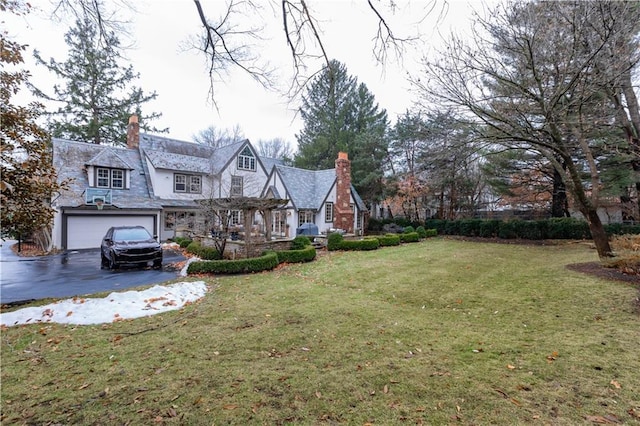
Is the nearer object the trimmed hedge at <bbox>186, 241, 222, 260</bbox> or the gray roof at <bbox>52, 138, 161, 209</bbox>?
the trimmed hedge at <bbox>186, 241, 222, 260</bbox>

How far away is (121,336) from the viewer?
4.74 meters

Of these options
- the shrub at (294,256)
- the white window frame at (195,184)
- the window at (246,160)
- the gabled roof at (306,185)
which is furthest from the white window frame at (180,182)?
the shrub at (294,256)

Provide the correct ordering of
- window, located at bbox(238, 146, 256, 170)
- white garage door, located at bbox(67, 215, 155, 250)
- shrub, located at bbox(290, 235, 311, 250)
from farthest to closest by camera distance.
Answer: window, located at bbox(238, 146, 256, 170)
white garage door, located at bbox(67, 215, 155, 250)
shrub, located at bbox(290, 235, 311, 250)

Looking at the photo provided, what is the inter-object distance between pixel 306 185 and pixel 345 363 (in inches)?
840

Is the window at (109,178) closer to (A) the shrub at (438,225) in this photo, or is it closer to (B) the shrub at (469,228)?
(A) the shrub at (438,225)

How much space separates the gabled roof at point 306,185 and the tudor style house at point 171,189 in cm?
9

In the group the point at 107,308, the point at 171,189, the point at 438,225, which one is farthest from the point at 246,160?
the point at 107,308

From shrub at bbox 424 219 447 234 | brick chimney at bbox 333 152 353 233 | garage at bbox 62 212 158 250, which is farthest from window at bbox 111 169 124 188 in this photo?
shrub at bbox 424 219 447 234

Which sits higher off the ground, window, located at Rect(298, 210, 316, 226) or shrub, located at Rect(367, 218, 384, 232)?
window, located at Rect(298, 210, 316, 226)

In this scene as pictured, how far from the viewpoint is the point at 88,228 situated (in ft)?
55.1

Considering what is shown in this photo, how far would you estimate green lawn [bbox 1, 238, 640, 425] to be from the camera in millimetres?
2773

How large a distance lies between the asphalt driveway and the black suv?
0.34 metres

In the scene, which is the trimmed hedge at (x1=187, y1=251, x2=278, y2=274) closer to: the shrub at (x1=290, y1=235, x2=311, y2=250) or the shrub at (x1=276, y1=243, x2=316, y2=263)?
the shrub at (x1=276, y1=243, x2=316, y2=263)

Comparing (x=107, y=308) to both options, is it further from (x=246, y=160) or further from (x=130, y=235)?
(x=246, y=160)
